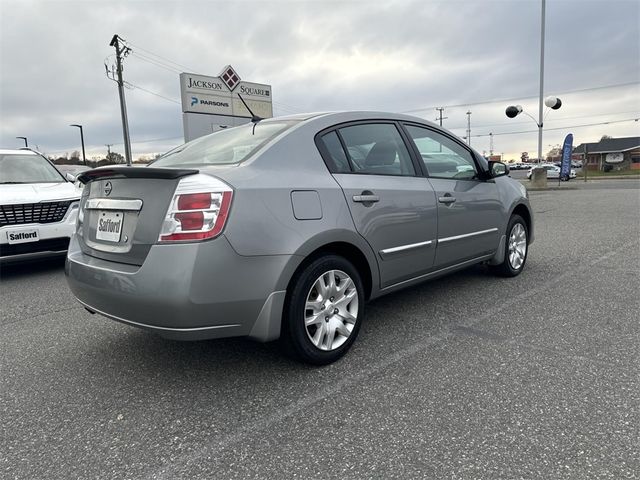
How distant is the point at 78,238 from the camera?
3.04 meters

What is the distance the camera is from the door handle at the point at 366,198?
2982 millimetres

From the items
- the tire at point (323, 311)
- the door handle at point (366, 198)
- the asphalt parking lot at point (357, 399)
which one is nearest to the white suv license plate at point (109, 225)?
the asphalt parking lot at point (357, 399)

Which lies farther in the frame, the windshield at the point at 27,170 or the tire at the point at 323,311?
the windshield at the point at 27,170

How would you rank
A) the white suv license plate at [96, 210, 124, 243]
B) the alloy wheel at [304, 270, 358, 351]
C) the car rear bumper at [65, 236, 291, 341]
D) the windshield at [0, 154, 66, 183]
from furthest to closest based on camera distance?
the windshield at [0, 154, 66, 183]
the alloy wheel at [304, 270, 358, 351]
the white suv license plate at [96, 210, 124, 243]
the car rear bumper at [65, 236, 291, 341]

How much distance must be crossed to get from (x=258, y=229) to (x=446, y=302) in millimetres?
2290

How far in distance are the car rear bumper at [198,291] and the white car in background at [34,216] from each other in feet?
12.0

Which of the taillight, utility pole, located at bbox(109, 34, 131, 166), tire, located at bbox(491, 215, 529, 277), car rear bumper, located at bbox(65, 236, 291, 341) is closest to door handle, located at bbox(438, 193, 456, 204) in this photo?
tire, located at bbox(491, 215, 529, 277)

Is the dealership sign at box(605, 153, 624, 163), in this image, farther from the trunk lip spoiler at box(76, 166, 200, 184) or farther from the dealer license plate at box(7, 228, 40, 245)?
the trunk lip spoiler at box(76, 166, 200, 184)

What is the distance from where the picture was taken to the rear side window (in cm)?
299

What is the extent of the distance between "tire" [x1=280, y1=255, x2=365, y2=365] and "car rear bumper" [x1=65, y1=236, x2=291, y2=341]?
0.11m

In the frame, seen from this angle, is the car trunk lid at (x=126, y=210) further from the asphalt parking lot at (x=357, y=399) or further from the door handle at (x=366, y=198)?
the door handle at (x=366, y=198)

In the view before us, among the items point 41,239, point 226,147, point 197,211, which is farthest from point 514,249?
point 41,239

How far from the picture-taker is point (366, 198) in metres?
3.04

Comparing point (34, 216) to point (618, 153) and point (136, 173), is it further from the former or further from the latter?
point (618, 153)
